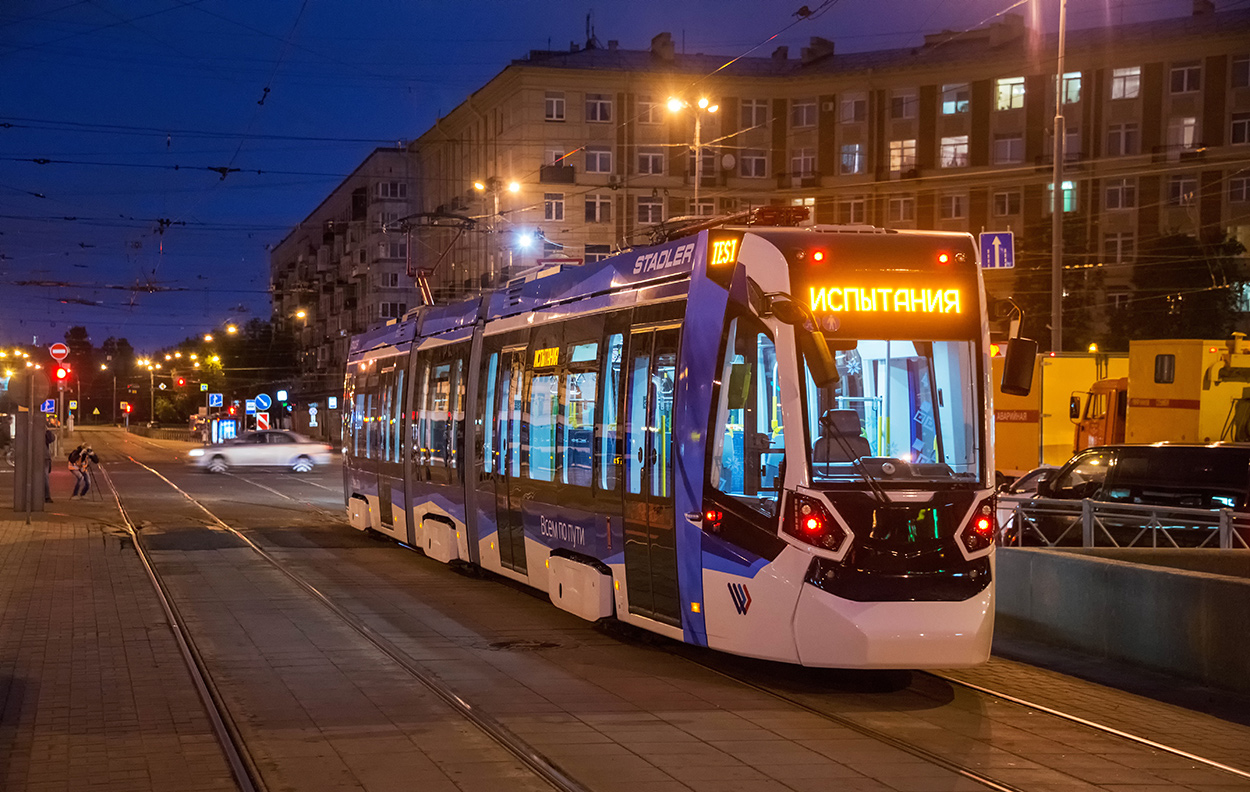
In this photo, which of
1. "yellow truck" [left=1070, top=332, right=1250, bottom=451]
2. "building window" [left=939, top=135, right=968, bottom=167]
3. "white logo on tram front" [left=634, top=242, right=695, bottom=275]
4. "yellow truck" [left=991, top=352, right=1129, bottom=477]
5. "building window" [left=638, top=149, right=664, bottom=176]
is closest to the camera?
"white logo on tram front" [left=634, top=242, right=695, bottom=275]

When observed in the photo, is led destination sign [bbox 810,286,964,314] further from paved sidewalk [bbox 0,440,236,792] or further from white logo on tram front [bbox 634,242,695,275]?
paved sidewalk [bbox 0,440,236,792]

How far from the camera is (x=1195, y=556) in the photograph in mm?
11742

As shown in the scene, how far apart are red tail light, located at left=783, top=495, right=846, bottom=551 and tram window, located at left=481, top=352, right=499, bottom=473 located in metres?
5.68

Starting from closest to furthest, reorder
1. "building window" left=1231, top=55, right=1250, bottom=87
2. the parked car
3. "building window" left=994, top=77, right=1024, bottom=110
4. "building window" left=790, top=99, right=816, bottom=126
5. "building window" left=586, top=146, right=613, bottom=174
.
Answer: the parked car
"building window" left=1231, top=55, right=1250, bottom=87
"building window" left=994, top=77, right=1024, bottom=110
"building window" left=586, top=146, right=613, bottom=174
"building window" left=790, top=99, right=816, bottom=126

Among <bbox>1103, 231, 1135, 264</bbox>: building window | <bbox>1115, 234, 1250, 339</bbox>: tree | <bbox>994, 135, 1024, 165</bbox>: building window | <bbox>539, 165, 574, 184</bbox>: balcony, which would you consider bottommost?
<bbox>1115, 234, 1250, 339</bbox>: tree

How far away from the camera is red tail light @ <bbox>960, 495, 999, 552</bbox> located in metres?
8.86

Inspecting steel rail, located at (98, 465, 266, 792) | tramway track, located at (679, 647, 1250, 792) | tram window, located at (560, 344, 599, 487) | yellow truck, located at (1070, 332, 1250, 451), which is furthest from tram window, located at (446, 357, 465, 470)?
yellow truck, located at (1070, 332, 1250, 451)

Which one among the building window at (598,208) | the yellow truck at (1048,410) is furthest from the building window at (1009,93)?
the yellow truck at (1048,410)

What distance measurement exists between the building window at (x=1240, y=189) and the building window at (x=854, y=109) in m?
15.0

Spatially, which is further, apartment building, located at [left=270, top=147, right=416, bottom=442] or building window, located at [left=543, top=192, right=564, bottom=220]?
apartment building, located at [left=270, top=147, right=416, bottom=442]

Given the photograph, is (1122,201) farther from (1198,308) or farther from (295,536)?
(295,536)

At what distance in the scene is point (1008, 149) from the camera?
5738 cm

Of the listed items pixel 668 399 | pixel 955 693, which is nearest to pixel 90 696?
pixel 668 399

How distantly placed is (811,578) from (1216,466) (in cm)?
919
